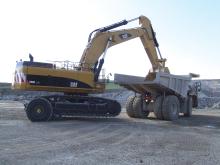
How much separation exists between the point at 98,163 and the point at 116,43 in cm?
1234

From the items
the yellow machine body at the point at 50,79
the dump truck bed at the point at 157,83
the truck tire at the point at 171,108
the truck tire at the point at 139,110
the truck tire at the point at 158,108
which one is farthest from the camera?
the truck tire at the point at 139,110

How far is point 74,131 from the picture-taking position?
14.4 m

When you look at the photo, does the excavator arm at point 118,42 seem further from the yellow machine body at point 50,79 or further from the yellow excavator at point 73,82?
the yellow machine body at point 50,79

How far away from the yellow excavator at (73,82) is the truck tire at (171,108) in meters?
2.27

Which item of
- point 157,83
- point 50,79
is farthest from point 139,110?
point 50,79

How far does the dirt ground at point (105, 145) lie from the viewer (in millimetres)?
9359

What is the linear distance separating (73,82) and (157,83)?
3.83 meters

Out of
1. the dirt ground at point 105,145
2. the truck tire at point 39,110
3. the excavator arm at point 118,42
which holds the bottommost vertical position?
the dirt ground at point 105,145

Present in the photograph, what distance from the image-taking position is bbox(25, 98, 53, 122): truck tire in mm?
17891

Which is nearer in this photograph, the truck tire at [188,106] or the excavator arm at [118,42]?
the excavator arm at [118,42]

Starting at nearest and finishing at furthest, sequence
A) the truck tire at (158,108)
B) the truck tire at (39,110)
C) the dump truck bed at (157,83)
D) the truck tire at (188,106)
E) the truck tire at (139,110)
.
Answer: the truck tire at (39,110)
the dump truck bed at (157,83)
the truck tire at (158,108)
the truck tire at (139,110)
the truck tire at (188,106)

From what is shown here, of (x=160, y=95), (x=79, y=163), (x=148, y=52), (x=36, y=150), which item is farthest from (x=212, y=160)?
(x=148, y=52)

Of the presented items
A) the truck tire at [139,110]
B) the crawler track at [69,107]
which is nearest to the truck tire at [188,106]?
the truck tire at [139,110]

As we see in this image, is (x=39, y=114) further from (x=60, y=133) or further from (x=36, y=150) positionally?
(x=36, y=150)
